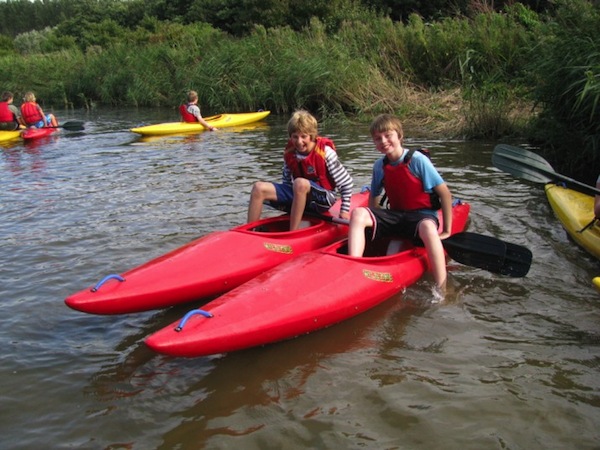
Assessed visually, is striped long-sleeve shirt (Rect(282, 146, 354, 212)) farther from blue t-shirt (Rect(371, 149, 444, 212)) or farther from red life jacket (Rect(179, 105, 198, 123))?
red life jacket (Rect(179, 105, 198, 123))

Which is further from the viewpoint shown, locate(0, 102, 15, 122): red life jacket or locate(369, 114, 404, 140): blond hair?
locate(0, 102, 15, 122): red life jacket

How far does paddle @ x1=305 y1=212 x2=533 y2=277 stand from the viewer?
165 inches

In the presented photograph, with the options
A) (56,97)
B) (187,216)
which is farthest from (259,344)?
(56,97)

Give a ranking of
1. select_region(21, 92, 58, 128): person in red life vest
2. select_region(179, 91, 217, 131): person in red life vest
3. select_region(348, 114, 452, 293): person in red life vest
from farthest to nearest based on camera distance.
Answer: select_region(21, 92, 58, 128): person in red life vest → select_region(179, 91, 217, 131): person in red life vest → select_region(348, 114, 452, 293): person in red life vest

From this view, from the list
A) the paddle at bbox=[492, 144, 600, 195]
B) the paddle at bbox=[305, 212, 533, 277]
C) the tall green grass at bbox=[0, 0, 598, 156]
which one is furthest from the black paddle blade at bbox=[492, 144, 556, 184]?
the tall green grass at bbox=[0, 0, 598, 156]

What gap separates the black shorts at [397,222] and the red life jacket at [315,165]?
0.65 m

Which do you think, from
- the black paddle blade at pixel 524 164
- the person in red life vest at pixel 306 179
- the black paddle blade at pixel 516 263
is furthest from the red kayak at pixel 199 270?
the black paddle blade at pixel 524 164

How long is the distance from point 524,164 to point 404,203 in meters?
1.42

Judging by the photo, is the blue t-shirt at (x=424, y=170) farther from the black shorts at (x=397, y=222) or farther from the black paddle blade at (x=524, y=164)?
the black paddle blade at (x=524, y=164)

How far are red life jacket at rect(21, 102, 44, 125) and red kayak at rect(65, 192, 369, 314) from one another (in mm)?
9809

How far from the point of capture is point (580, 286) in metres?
4.20

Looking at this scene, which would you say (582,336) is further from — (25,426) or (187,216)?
(187,216)

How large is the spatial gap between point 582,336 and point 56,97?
2193 centimetres

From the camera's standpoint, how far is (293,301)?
3.44 meters
